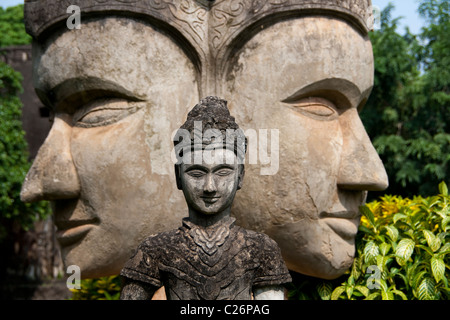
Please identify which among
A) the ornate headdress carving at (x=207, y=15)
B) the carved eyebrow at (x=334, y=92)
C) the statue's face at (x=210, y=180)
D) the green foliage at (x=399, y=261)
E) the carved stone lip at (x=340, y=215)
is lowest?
the green foliage at (x=399, y=261)

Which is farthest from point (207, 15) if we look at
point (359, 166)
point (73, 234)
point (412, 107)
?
point (412, 107)

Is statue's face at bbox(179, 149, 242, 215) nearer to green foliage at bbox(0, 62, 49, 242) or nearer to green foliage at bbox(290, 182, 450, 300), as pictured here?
green foliage at bbox(290, 182, 450, 300)

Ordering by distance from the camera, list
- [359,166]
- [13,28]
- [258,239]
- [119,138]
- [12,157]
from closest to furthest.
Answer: [258,239] → [119,138] → [359,166] → [12,157] → [13,28]

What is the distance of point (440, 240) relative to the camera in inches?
171

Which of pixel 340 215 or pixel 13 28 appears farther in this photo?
pixel 13 28

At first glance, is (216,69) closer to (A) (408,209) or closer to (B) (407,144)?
(A) (408,209)

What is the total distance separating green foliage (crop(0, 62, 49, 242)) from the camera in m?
8.77

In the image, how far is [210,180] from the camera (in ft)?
9.05

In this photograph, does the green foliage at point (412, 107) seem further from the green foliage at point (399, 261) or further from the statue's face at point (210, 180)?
the statue's face at point (210, 180)

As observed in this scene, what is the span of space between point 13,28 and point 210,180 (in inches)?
494

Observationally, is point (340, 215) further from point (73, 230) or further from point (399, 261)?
point (73, 230)

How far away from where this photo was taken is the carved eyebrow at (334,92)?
4090 mm

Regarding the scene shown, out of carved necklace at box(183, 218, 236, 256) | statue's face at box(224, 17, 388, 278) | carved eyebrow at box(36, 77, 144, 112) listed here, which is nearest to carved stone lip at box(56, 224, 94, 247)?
carved eyebrow at box(36, 77, 144, 112)

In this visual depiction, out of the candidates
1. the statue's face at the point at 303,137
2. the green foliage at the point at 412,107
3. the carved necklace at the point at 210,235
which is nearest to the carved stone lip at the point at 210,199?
the carved necklace at the point at 210,235
